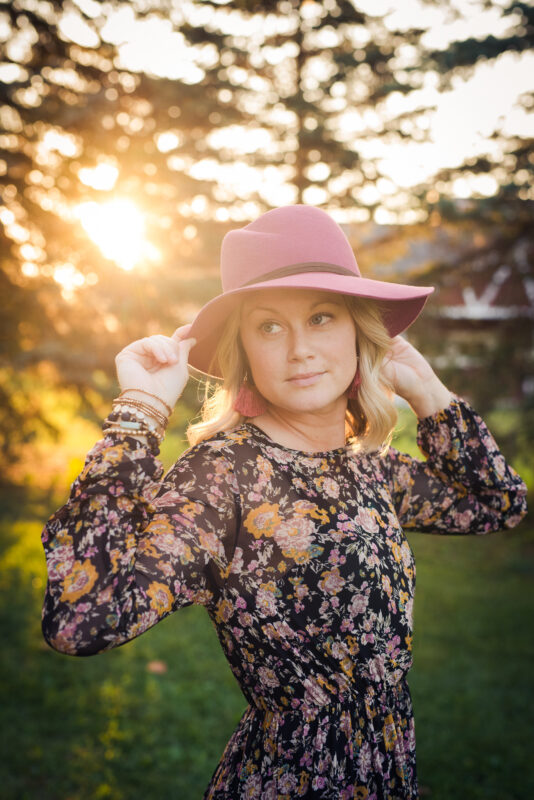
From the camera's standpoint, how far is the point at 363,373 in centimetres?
177

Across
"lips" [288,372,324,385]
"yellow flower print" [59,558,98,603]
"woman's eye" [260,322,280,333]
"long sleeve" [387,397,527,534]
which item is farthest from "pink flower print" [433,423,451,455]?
"yellow flower print" [59,558,98,603]

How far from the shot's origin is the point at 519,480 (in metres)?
2.05

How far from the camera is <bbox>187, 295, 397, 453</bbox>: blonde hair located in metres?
1.73

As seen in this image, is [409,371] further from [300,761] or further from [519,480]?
[300,761]

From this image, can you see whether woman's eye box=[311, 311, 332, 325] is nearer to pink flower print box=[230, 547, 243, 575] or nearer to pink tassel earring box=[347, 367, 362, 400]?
pink tassel earring box=[347, 367, 362, 400]

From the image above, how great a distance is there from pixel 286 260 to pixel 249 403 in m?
0.40

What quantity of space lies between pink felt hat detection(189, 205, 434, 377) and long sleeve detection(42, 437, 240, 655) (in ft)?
1.45

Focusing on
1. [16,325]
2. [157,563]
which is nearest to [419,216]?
[16,325]

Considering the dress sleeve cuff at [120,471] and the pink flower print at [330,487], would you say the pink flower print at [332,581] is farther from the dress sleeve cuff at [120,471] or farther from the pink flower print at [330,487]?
the dress sleeve cuff at [120,471]

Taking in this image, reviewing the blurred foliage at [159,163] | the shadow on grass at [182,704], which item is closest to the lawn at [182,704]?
the shadow on grass at [182,704]

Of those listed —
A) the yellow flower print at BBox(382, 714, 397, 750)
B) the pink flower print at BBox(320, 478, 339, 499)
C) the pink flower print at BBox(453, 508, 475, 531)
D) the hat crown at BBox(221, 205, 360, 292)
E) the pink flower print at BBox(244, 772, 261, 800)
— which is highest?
the hat crown at BBox(221, 205, 360, 292)

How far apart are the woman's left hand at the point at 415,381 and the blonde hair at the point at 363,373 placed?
0.54ft

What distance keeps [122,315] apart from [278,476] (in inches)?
146

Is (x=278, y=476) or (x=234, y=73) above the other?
(x=234, y=73)
